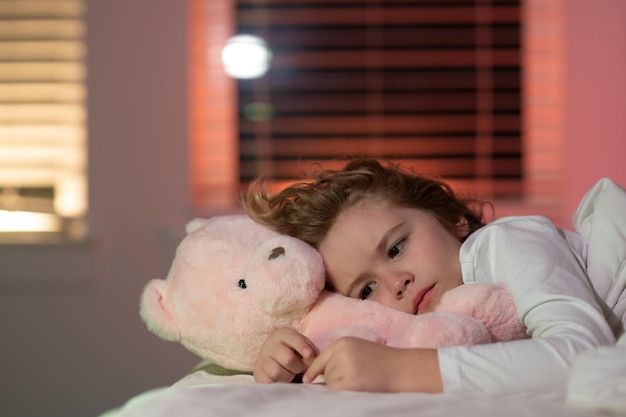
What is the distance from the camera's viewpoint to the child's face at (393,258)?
1242 millimetres

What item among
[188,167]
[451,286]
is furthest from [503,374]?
[188,167]

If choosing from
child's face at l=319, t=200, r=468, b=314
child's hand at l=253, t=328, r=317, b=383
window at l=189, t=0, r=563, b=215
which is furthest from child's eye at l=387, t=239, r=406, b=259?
window at l=189, t=0, r=563, b=215

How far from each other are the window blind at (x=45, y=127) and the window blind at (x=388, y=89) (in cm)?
69

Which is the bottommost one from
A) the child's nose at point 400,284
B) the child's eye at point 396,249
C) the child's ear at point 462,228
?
the child's nose at point 400,284

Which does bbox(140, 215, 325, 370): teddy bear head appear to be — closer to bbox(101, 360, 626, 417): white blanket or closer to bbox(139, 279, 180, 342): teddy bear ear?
bbox(139, 279, 180, 342): teddy bear ear

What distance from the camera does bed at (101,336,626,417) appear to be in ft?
2.54

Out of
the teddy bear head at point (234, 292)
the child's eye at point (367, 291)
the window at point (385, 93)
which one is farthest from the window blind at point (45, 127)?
the child's eye at point (367, 291)

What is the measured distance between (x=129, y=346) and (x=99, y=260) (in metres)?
0.37

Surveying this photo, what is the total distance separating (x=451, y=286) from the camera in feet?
4.14

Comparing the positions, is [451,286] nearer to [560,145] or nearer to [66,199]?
[560,145]

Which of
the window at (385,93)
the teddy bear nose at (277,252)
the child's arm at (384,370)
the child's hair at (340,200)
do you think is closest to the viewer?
the child's arm at (384,370)

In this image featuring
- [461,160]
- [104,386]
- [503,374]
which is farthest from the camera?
[461,160]

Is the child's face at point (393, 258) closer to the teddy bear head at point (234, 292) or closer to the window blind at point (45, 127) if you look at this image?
the teddy bear head at point (234, 292)

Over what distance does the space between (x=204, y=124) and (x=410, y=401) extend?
8.54 ft
